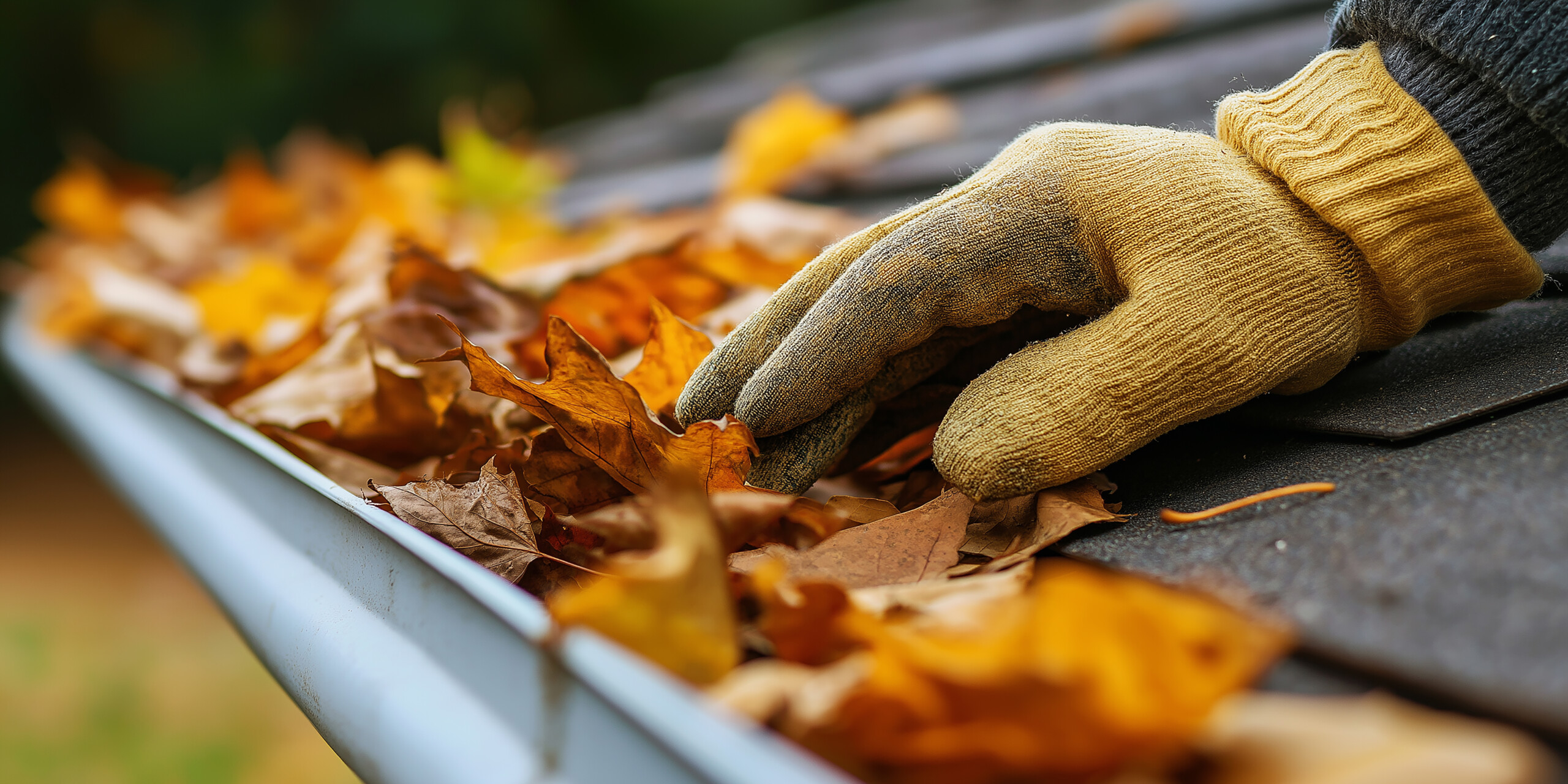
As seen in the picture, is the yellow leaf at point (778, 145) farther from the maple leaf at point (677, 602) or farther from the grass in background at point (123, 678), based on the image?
the maple leaf at point (677, 602)

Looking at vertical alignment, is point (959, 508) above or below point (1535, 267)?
below

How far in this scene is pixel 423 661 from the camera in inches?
18.2

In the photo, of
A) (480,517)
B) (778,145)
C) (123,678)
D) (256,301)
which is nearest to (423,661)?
(480,517)

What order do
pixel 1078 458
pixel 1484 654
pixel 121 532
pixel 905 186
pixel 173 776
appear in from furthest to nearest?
pixel 121 532 → pixel 173 776 → pixel 905 186 → pixel 1078 458 → pixel 1484 654

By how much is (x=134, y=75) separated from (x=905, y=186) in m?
4.38

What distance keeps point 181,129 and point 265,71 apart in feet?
1.58

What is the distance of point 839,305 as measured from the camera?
66 centimetres

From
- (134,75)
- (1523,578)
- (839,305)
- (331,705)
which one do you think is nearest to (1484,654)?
(1523,578)

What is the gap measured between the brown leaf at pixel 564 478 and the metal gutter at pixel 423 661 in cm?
12

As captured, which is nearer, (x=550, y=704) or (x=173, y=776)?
(x=550, y=704)

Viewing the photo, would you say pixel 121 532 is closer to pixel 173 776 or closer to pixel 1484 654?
pixel 173 776

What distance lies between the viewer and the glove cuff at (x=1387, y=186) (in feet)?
2.10

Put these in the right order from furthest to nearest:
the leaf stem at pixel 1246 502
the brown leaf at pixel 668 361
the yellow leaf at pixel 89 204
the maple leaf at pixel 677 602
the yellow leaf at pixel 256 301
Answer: the yellow leaf at pixel 89 204 → the yellow leaf at pixel 256 301 → the brown leaf at pixel 668 361 → the leaf stem at pixel 1246 502 → the maple leaf at pixel 677 602

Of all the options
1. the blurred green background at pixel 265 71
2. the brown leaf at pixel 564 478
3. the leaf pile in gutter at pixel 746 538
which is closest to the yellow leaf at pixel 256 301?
the leaf pile in gutter at pixel 746 538
